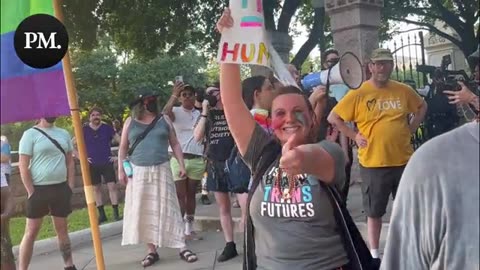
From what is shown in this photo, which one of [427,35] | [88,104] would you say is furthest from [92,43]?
[427,35]

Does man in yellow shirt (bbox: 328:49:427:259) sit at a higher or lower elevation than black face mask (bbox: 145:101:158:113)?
lower

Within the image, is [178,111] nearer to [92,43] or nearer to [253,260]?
[253,260]

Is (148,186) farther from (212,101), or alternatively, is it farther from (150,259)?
(212,101)

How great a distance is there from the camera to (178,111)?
6559mm

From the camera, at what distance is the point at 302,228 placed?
7.41ft

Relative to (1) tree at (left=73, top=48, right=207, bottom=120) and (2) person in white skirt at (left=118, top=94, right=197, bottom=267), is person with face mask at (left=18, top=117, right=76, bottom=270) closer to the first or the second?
(2) person in white skirt at (left=118, top=94, right=197, bottom=267)

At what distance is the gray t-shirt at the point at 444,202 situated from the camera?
1117 mm

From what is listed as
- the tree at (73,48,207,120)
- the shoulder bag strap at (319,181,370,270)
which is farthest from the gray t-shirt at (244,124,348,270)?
the tree at (73,48,207,120)

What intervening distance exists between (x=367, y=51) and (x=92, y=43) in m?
8.10

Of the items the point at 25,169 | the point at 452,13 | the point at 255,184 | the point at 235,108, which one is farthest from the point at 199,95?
the point at 452,13

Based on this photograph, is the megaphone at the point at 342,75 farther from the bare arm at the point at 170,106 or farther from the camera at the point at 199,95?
the camera at the point at 199,95

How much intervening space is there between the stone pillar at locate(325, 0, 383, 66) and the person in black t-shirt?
2.01 m

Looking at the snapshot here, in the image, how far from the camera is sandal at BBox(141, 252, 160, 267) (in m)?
5.77

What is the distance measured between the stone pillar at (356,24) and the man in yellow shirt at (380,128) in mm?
2274
